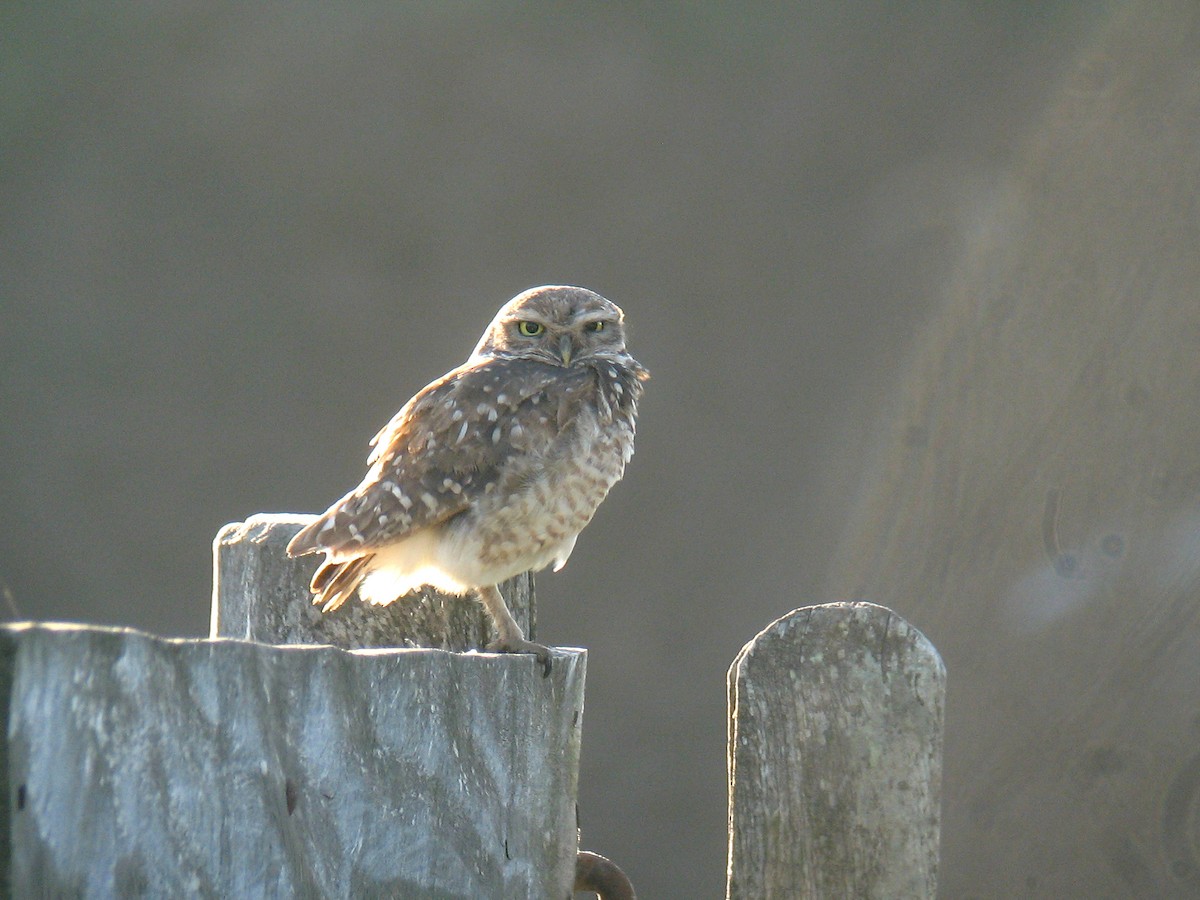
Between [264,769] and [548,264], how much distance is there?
4064 millimetres

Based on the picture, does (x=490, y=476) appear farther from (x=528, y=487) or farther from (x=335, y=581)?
(x=335, y=581)

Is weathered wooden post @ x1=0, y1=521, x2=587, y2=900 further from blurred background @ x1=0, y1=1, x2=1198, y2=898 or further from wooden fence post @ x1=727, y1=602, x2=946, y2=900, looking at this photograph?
blurred background @ x1=0, y1=1, x2=1198, y2=898

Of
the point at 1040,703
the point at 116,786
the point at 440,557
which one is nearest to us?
the point at 116,786

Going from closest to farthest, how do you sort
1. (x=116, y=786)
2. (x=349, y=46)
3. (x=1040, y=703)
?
(x=116, y=786)
(x=1040, y=703)
(x=349, y=46)

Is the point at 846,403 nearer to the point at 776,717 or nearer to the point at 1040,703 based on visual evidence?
the point at 1040,703

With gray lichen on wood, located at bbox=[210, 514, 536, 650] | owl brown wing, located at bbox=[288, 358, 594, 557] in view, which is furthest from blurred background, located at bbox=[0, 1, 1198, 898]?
gray lichen on wood, located at bbox=[210, 514, 536, 650]

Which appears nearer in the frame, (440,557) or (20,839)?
(20,839)

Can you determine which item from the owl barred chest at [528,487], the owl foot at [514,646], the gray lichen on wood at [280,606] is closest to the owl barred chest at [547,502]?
the owl barred chest at [528,487]

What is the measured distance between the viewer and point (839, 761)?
2186mm

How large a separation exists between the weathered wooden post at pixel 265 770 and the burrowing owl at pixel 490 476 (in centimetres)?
95

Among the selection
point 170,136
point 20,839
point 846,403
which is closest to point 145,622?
point 170,136

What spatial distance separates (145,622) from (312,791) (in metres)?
4.28

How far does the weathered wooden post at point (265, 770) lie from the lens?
1103mm

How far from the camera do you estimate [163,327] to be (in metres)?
5.48
